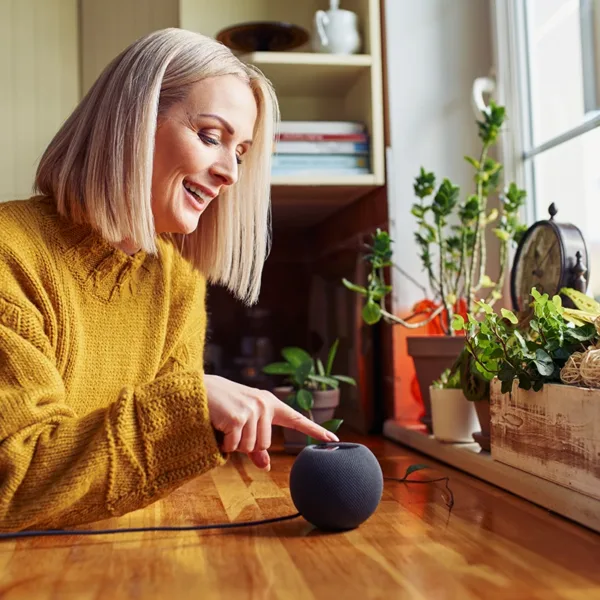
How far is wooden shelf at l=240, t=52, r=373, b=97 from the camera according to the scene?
1.86 m

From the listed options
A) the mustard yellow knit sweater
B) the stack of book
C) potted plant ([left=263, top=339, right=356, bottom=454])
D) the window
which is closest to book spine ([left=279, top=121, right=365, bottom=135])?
the stack of book

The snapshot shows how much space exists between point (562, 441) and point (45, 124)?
65.7 inches

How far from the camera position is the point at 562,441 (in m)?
1.04

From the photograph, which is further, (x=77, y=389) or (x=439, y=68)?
(x=439, y=68)

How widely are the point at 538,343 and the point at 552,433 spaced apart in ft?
0.44

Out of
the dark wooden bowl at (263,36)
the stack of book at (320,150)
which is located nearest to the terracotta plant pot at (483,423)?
the stack of book at (320,150)

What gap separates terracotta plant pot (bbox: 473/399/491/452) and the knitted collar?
64cm

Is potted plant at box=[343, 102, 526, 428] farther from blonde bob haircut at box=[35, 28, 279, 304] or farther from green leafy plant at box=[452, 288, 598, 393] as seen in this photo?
blonde bob haircut at box=[35, 28, 279, 304]

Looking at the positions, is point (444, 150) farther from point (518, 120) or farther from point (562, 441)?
point (562, 441)

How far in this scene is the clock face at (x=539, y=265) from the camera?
4.58 ft

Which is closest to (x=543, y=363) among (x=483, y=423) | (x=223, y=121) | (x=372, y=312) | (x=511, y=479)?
(x=511, y=479)

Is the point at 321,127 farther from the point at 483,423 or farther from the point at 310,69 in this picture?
the point at 483,423

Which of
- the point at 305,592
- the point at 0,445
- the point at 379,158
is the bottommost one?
the point at 305,592

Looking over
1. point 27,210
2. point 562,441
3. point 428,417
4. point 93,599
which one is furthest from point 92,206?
point 428,417
